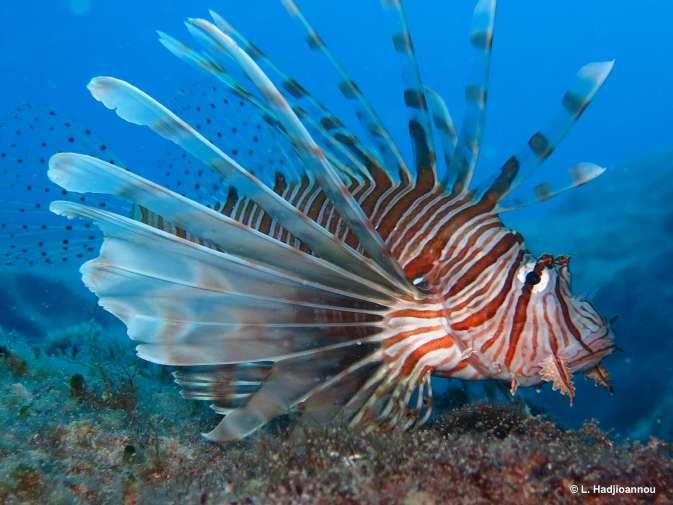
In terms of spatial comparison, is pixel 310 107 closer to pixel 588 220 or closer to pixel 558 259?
pixel 558 259

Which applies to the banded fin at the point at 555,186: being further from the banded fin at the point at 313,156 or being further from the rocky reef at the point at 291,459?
the rocky reef at the point at 291,459

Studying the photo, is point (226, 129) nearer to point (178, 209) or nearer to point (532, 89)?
point (178, 209)

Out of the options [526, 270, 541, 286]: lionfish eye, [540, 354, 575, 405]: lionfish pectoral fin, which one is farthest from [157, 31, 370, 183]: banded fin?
[540, 354, 575, 405]: lionfish pectoral fin

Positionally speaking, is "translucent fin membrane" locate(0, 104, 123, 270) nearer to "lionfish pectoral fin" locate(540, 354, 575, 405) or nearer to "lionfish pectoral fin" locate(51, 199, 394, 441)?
"lionfish pectoral fin" locate(51, 199, 394, 441)

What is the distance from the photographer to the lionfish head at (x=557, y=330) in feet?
9.71

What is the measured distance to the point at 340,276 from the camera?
280cm

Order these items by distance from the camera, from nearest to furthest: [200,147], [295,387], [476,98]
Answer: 1. [200,147]
2. [295,387]
3. [476,98]

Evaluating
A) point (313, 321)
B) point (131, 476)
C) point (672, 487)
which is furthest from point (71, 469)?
point (672, 487)

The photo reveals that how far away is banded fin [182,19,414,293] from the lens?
2255mm

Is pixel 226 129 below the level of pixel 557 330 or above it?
below

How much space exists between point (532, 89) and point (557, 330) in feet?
412

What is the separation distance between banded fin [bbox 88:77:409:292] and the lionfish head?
0.97m

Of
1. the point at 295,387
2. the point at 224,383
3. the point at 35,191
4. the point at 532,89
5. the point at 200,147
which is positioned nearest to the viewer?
the point at 200,147

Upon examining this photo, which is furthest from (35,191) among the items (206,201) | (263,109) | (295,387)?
(295,387)
